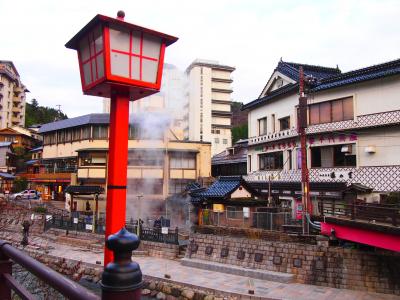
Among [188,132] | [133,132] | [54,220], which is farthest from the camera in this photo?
[188,132]

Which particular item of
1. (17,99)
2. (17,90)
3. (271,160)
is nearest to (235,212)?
(271,160)

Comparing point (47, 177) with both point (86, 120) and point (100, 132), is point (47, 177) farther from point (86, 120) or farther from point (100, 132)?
point (100, 132)

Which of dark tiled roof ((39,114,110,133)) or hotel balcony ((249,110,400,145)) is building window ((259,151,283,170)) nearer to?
hotel balcony ((249,110,400,145))

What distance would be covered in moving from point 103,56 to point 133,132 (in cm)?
3900

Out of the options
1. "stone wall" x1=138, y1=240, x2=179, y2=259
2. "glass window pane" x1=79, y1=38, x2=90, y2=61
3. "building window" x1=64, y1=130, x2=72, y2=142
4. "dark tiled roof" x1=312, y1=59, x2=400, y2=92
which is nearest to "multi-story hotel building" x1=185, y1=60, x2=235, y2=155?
"building window" x1=64, y1=130, x2=72, y2=142

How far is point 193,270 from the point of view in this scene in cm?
2416

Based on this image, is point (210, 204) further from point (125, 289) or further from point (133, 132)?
point (125, 289)

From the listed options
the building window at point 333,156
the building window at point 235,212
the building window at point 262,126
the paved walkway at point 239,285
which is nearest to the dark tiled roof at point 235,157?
the building window at point 262,126

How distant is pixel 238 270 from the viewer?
22922 millimetres

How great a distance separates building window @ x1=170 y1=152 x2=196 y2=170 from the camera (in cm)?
4525

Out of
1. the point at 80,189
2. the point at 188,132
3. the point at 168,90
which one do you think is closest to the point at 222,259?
the point at 168,90

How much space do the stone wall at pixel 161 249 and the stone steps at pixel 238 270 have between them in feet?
5.67

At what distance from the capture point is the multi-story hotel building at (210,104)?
68688mm

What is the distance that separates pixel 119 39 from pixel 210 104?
2537 inches
